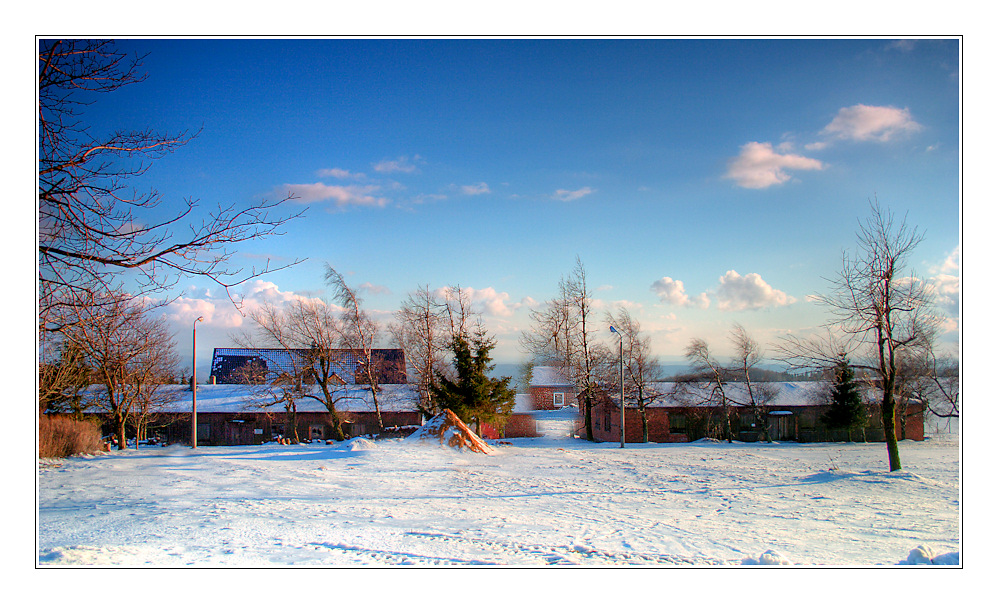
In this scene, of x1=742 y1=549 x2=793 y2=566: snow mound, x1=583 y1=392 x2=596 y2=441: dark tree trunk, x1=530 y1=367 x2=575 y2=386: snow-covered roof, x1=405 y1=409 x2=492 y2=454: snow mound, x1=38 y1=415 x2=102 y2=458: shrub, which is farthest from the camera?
x1=530 y1=367 x2=575 y2=386: snow-covered roof

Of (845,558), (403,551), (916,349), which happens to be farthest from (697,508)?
(916,349)

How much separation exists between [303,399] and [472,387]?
11.6 metres

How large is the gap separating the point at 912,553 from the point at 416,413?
26.3m

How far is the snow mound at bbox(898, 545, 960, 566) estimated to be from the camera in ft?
20.4

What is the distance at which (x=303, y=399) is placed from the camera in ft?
99.7

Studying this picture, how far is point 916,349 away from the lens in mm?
13703

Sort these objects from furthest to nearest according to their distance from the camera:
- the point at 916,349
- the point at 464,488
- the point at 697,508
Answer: the point at 916,349
the point at 464,488
the point at 697,508

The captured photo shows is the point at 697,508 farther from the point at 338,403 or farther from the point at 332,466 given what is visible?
the point at 338,403

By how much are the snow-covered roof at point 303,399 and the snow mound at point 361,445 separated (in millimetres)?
11568

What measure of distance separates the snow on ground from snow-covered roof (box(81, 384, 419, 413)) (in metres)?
13.5

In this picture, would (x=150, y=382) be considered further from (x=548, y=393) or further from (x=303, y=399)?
(x=548, y=393)

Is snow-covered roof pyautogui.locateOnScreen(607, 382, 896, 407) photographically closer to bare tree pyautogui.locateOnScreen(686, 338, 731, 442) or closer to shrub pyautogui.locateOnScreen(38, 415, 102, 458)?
bare tree pyautogui.locateOnScreen(686, 338, 731, 442)

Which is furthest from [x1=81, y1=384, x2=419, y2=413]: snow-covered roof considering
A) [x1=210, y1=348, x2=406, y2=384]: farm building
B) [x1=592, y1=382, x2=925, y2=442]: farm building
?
[x1=592, y1=382, x2=925, y2=442]: farm building

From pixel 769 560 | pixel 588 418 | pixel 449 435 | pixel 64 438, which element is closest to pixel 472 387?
pixel 449 435
